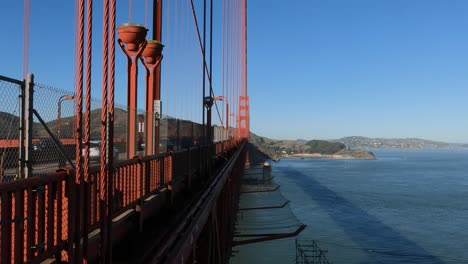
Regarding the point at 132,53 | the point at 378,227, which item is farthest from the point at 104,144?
the point at 378,227

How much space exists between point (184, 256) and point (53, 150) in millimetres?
1738

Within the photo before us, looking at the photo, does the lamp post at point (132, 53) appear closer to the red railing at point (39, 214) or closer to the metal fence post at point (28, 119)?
the red railing at point (39, 214)

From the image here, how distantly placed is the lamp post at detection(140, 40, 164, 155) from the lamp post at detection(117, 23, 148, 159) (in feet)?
1.72

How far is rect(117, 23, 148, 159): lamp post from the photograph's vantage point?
644cm

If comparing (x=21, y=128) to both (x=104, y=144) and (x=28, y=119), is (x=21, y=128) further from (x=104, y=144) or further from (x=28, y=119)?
(x=104, y=144)

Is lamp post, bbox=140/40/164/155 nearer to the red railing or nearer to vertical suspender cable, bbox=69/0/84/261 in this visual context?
the red railing

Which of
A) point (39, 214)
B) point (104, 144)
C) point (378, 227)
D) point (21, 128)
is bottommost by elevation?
point (378, 227)

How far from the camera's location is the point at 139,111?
280 inches

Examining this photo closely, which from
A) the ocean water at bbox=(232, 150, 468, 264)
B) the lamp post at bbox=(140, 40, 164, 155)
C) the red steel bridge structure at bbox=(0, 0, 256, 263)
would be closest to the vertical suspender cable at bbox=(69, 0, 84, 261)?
the red steel bridge structure at bbox=(0, 0, 256, 263)

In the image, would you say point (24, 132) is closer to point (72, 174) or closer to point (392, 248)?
point (72, 174)

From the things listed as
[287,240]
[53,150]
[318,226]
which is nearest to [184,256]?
[53,150]

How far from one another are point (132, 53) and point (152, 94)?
7.93 ft

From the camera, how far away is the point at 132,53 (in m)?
8.51

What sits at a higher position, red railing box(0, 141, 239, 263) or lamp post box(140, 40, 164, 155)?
lamp post box(140, 40, 164, 155)
